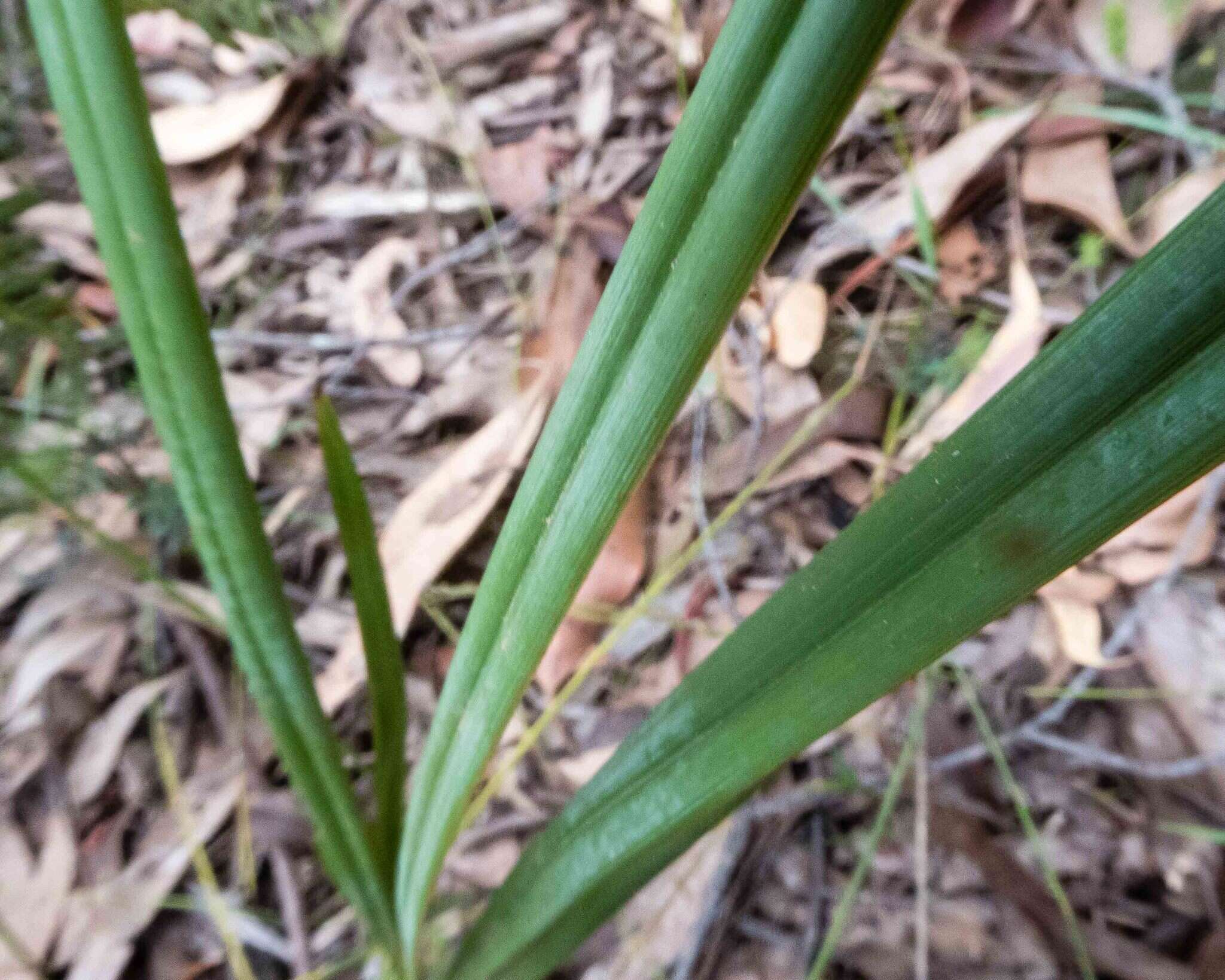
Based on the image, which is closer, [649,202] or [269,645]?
[649,202]

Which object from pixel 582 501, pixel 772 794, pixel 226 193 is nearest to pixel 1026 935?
pixel 772 794

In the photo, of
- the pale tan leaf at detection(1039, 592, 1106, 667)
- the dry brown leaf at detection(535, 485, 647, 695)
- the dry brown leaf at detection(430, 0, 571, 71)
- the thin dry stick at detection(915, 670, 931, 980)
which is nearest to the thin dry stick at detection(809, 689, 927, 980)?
the thin dry stick at detection(915, 670, 931, 980)

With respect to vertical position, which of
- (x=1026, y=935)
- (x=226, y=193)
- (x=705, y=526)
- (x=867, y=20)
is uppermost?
(x=867, y=20)

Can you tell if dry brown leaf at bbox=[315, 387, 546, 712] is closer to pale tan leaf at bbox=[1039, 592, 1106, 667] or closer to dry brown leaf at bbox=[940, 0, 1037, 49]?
pale tan leaf at bbox=[1039, 592, 1106, 667]

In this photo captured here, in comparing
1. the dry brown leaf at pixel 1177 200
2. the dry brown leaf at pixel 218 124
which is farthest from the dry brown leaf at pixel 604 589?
the dry brown leaf at pixel 218 124

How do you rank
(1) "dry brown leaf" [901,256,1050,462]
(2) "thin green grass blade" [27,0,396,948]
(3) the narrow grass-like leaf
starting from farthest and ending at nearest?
(1) "dry brown leaf" [901,256,1050,462] < (2) "thin green grass blade" [27,0,396,948] < (3) the narrow grass-like leaf

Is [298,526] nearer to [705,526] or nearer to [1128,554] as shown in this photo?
[705,526]

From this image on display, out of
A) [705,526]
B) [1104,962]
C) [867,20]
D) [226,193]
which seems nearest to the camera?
[867,20]
